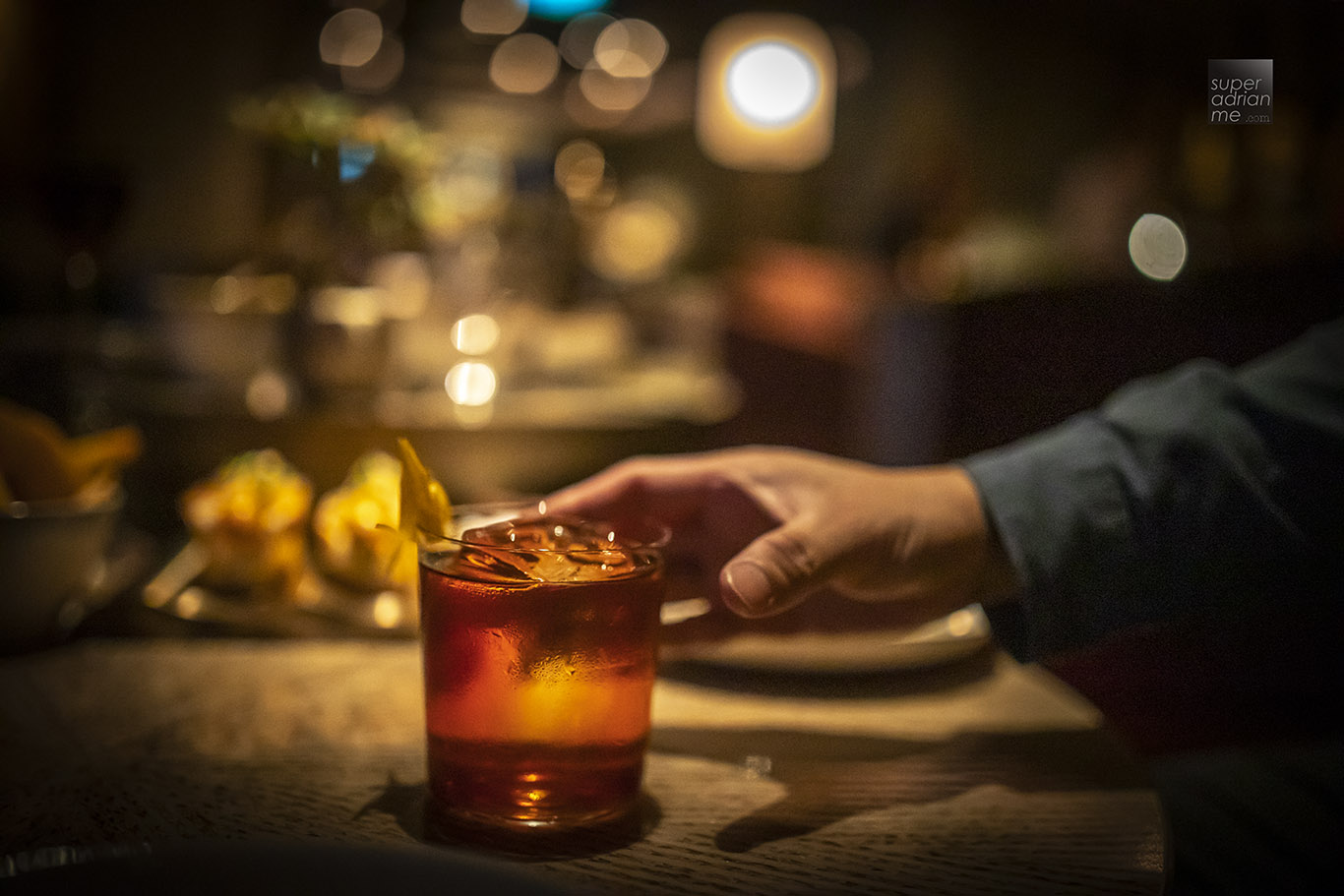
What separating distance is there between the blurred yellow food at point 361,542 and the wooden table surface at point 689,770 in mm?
170

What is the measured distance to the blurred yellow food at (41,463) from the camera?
1.00 m

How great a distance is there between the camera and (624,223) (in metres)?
6.21

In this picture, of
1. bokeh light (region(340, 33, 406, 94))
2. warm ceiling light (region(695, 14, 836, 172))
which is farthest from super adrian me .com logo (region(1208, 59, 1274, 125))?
warm ceiling light (region(695, 14, 836, 172))

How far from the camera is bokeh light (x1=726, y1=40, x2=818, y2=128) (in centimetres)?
689

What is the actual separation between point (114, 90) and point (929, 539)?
577 cm

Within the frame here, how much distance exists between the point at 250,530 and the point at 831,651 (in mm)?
643

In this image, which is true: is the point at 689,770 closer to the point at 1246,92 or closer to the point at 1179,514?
the point at 1179,514

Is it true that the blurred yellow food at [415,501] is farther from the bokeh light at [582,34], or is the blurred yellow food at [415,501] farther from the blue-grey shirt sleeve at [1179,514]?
the bokeh light at [582,34]

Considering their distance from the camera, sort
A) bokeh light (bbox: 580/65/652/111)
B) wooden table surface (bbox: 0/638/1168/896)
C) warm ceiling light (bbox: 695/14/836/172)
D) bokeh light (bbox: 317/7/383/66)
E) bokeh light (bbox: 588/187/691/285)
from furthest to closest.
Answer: warm ceiling light (bbox: 695/14/836/172) → bokeh light (bbox: 588/187/691/285) → bokeh light (bbox: 580/65/652/111) → bokeh light (bbox: 317/7/383/66) → wooden table surface (bbox: 0/638/1168/896)

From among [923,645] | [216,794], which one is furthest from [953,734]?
[216,794]

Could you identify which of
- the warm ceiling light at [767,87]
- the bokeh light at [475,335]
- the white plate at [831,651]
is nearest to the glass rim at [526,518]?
the white plate at [831,651]

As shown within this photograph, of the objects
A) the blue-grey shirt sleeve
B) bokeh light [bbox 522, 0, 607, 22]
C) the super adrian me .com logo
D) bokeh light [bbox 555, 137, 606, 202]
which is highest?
bokeh light [bbox 522, 0, 607, 22]

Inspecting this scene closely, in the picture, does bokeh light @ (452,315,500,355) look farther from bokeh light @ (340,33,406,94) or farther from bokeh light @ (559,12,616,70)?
bokeh light @ (559,12,616,70)

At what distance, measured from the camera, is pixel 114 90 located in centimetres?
544
